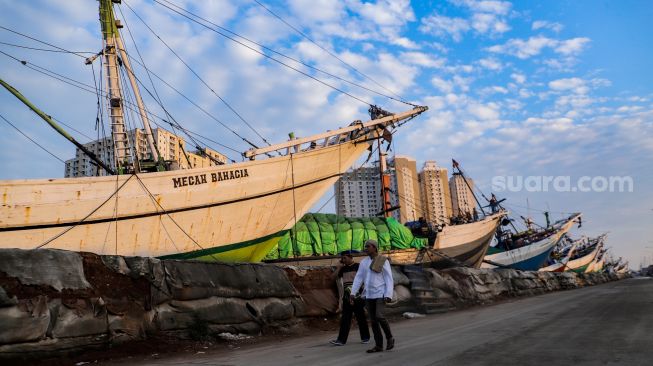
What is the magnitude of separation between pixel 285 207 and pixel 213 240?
353cm

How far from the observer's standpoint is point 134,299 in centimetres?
612

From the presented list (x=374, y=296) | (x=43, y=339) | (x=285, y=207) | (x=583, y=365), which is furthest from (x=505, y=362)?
(x=285, y=207)

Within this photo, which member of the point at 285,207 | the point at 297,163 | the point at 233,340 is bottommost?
the point at 233,340

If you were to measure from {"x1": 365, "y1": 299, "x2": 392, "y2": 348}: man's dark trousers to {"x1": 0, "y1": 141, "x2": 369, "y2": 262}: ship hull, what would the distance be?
1040cm

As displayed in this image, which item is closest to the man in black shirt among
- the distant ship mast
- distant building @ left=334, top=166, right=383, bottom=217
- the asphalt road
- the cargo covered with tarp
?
the asphalt road

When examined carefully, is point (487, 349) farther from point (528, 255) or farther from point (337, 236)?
point (528, 255)

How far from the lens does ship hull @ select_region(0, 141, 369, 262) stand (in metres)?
12.1

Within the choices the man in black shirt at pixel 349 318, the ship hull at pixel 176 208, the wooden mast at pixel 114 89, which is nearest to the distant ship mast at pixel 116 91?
the wooden mast at pixel 114 89

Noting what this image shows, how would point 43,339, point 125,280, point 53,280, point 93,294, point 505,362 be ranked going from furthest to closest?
point 125,280, point 93,294, point 53,280, point 43,339, point 505,362

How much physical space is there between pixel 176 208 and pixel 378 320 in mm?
10705

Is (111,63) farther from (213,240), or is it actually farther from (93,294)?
(93,294)

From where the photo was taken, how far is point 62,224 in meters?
12.5

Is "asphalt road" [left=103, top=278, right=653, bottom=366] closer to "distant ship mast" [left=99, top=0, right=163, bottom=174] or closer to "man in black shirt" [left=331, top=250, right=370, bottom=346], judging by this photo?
"man in black shirt" [left=331, top=250, right=370, bottom=346]

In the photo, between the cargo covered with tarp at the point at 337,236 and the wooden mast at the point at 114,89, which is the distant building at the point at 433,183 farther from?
the wooden mast at the point at 114,89
